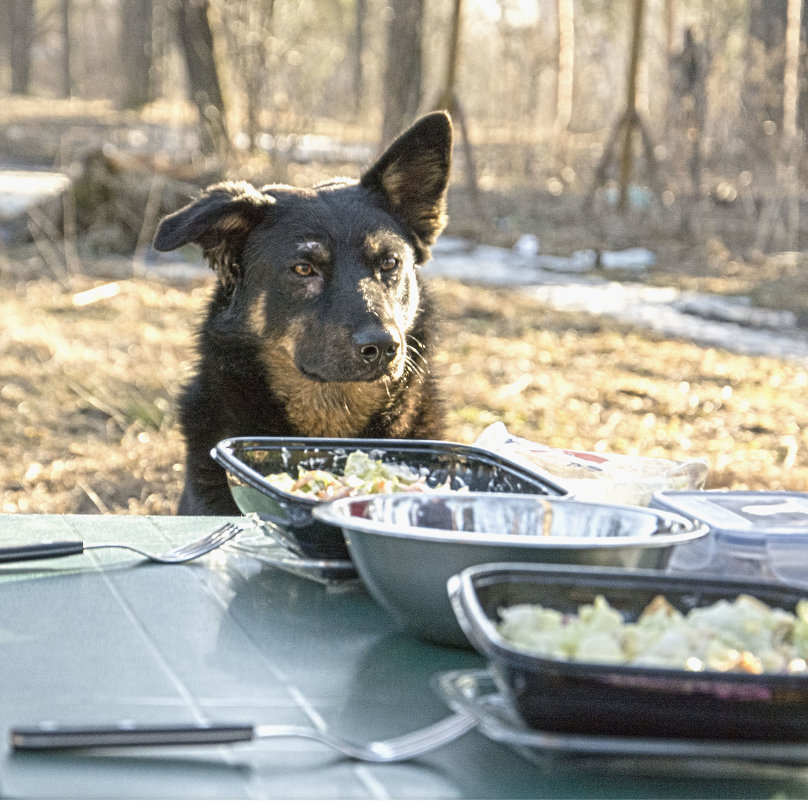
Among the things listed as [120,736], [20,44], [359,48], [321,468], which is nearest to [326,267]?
[321,468]

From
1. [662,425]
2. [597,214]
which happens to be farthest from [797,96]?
[662,425]

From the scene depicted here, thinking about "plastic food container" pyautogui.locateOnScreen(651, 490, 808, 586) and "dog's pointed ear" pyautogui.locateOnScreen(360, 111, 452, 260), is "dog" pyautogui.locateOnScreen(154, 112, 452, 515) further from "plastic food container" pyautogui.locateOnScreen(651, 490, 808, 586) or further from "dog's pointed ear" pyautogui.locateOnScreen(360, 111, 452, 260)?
"plastic food container" pyautogui.locateOnScreen(651, 490, 808, 586)

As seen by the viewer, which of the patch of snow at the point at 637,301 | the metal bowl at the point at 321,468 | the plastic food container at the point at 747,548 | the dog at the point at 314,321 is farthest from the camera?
the patch of snow at the point at 637,301

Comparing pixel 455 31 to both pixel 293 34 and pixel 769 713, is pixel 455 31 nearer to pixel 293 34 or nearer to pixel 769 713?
pixel 293 34

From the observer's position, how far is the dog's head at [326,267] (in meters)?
3.13

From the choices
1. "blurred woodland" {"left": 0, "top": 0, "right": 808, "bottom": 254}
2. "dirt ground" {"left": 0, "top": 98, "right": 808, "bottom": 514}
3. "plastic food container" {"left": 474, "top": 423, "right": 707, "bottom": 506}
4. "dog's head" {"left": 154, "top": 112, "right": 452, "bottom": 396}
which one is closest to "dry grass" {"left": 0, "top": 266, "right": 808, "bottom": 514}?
"dirt ground" {"left": 0, "top": 98, "right": 808, "bottom": 514}

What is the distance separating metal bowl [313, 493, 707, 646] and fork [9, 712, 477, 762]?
0.76 feet

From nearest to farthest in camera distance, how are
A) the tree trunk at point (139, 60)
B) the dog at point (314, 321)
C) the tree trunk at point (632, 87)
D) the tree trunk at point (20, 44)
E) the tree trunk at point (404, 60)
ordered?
1. the dog at point (314, 321)
2. the tree trunk at point (632, 87)
3. the tree trunk at point (404, 60)
4. the tree trunk at point (139, 60)
5. the tree trunk at point (20, 44)

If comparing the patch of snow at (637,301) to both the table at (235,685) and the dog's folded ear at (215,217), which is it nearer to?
the dog's folded ear at (215,217)

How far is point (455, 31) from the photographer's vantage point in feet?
39.2

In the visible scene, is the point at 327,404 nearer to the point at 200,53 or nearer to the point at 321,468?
the point at 321,468

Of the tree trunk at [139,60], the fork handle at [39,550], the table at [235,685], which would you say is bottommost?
the table at [235,685]

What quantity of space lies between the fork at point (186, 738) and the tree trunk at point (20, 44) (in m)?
39.6

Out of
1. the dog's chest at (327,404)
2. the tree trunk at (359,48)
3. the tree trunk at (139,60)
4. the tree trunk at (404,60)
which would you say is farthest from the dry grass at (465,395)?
the tree trunk at (359,48)
